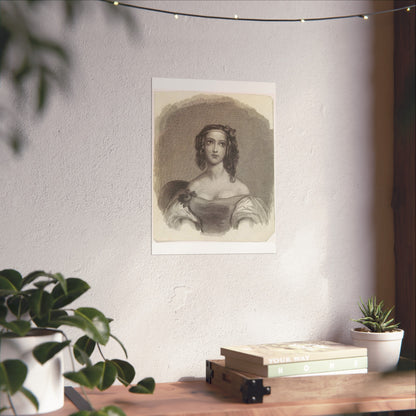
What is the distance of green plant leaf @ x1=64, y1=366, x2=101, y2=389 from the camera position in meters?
1.34

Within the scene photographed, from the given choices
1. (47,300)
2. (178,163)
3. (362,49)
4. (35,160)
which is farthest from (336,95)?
(47,300)

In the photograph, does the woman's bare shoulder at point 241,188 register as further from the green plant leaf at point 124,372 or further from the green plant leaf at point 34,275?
the green plant leaf at point 34,275

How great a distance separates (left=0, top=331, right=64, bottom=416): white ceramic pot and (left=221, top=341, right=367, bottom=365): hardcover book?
508mm

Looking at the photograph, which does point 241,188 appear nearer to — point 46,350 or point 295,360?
point 295,360

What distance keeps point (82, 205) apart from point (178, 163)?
333mm

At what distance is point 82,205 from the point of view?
1876 millimetres

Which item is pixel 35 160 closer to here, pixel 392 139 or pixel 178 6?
pixel 178 6

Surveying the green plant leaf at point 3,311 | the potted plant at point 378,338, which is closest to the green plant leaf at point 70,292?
the green plant leaf at point 3,311

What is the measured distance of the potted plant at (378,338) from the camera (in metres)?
1.90

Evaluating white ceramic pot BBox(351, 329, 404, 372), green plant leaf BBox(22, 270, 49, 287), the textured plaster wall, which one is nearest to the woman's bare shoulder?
the textured plaster wall

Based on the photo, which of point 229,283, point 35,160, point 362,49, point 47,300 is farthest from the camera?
point 362,49

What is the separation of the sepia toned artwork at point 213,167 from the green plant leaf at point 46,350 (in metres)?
0.58

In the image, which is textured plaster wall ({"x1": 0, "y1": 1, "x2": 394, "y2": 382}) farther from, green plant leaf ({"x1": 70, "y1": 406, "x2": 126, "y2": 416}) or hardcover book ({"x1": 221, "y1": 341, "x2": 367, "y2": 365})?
green plant leaf ({"x1": 70, "y1": 406, "x2": 126, "y2": 416})

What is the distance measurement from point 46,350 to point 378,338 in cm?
104
